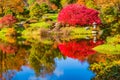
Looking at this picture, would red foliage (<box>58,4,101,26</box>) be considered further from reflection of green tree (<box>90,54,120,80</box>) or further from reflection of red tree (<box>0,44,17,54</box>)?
reflection of green tree (<box>90,54,120,80</box>)

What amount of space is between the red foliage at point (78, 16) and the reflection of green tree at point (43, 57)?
9780mm

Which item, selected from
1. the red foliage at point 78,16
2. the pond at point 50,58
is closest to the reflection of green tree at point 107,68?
the pond at point 50,58

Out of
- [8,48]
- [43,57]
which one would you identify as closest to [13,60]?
[43,57]

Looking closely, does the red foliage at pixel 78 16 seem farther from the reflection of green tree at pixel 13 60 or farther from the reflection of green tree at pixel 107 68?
the reflection of green tree at pixel 107 68

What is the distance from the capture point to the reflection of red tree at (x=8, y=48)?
38.8 meters

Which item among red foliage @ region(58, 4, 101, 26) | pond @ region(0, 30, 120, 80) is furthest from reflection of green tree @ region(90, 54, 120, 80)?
red foliage @ region(58, 4, 101, 26)

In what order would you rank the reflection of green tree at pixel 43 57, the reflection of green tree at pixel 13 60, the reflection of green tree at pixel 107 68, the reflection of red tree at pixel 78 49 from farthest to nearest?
the reflection of red tree at pixel 78 49
the reflection of green tree at pixel 13 60
the reflection of green tree at pixel 43 57
the reflection of green tree at pixel 107 68

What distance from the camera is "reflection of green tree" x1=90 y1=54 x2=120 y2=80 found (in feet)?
72.6

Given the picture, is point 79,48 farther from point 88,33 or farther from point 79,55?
point 88,33

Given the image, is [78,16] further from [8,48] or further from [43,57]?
[43,57]

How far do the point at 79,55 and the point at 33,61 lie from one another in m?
4.67

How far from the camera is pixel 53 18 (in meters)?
57.6

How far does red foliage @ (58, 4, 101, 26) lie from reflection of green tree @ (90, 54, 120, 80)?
55.7 ft

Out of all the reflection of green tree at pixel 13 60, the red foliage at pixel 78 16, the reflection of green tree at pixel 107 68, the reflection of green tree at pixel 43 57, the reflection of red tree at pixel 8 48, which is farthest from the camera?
the red foliage at pixel 78 16
